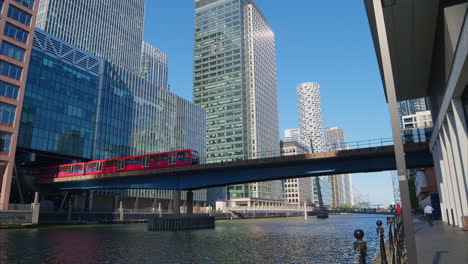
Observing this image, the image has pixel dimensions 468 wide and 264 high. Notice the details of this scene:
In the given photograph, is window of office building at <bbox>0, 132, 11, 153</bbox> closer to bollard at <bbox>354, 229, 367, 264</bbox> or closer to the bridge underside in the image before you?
the bridge underside

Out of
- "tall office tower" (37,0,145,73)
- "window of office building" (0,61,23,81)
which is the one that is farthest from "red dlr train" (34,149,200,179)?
"tall office tower" (37,0,145,73)

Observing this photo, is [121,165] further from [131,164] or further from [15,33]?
[15,33]

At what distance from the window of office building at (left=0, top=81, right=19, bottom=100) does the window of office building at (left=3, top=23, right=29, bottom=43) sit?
26.4 feet

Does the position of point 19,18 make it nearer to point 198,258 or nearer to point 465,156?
point 198,258

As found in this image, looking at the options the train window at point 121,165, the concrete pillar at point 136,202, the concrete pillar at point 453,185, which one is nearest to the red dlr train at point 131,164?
the train window at point 121,165

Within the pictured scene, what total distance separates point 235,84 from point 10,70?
125m

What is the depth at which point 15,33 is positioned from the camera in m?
Result: 53.8

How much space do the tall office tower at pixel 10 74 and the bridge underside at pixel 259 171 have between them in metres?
13.4

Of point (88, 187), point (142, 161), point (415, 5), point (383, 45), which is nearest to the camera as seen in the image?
point (383, 45)

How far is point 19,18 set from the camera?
5466cm

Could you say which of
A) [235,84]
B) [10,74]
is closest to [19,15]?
[10,74]

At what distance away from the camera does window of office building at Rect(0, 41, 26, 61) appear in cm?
5197

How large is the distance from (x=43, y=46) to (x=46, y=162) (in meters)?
27.9

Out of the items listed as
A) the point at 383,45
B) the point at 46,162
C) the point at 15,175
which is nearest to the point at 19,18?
the point at 15,175
